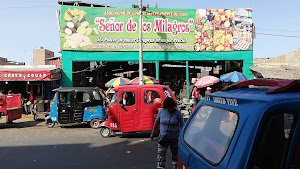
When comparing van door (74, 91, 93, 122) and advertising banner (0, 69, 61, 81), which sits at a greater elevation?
advertising banner (0, 69, 61, 81)

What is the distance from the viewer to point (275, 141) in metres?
2.20

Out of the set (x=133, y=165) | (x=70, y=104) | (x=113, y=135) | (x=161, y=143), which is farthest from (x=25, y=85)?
(x=161, y=143)

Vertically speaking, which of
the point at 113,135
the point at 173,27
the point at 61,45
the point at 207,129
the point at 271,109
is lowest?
the point at 113,135

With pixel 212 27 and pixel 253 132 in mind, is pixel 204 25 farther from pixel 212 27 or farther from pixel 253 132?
pixel 253 132

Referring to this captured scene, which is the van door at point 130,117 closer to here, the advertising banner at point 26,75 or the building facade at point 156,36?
the advertising banner at point 26,75

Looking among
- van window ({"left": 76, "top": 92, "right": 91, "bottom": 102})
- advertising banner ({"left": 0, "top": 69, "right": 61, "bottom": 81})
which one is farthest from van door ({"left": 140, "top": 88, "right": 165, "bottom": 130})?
advertising banner ({"left": 0, "top": 69, "right": 61, "bottom": 81})

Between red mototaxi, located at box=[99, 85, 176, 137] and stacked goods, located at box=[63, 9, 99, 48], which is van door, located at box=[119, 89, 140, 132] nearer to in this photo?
red mototaxi, located at box=[99, 85, 176, 137]

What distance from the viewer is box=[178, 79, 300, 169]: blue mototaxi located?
174 centimetres

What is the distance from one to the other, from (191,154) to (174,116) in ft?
7.13

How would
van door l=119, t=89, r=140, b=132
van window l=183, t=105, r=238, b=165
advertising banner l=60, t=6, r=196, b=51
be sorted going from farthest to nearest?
advertising banner l=60, t=6, r=196, b=51
van door l=119, t=89, r=140, b=132
van window l=183, t=105, r=238, b=165

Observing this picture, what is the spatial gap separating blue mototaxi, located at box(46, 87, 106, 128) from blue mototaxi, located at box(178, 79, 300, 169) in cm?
970

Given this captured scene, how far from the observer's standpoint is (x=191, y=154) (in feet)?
8.05

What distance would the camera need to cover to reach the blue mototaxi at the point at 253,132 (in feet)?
5.69

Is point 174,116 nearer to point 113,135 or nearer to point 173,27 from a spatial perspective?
point 113,135
